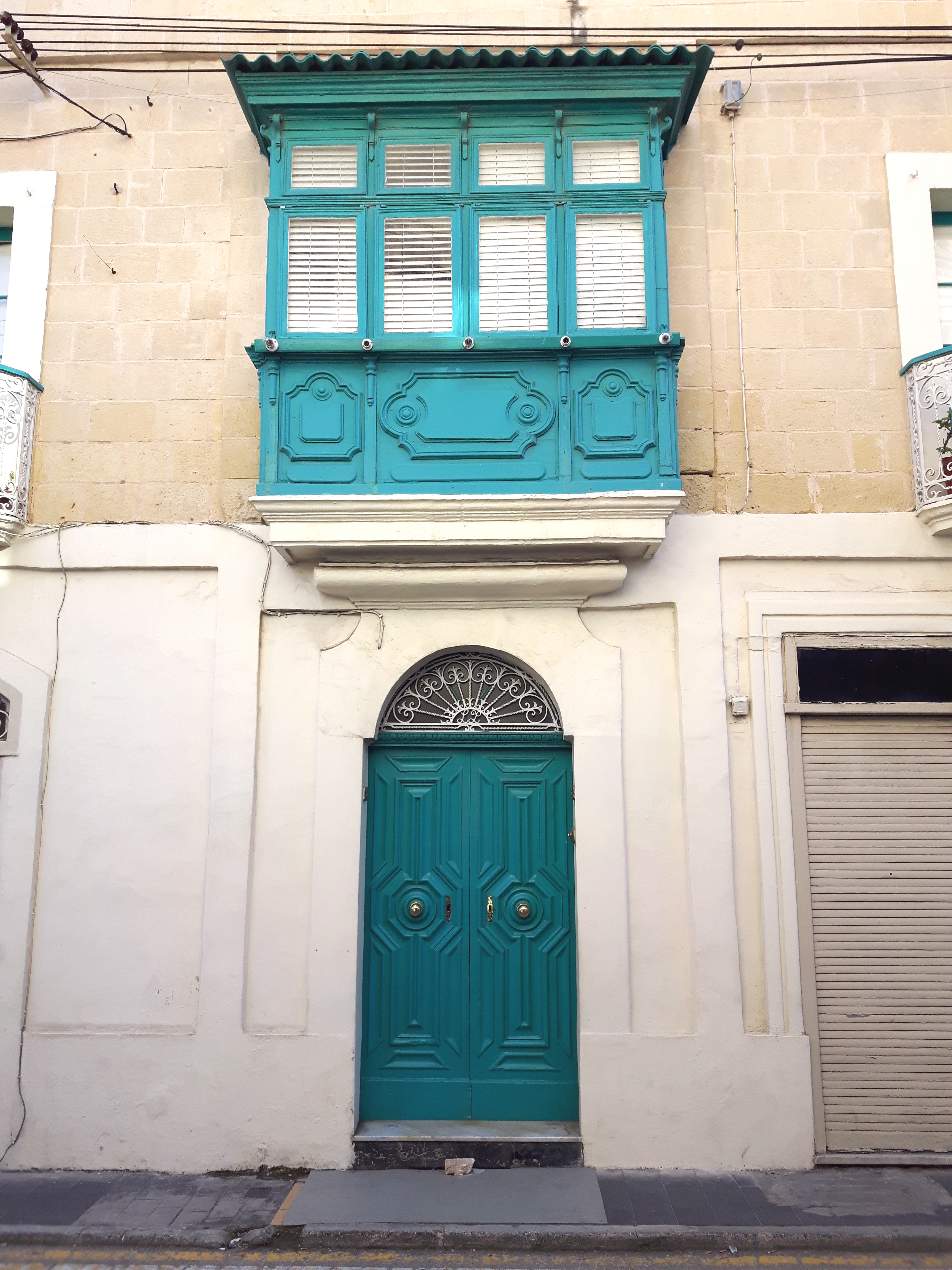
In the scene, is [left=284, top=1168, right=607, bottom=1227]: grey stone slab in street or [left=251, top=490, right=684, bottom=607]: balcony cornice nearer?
[left=284, top=1168, right=607, bottom=1227]: grey stone slab in street

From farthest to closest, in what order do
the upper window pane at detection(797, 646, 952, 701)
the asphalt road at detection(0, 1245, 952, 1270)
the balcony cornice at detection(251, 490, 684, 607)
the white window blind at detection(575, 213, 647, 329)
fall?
the white window blind at detection(575, 213, 647, 329) → the upper window pane at detection(797, 646, 952, 701) → the balcony cornice at detection(251, 490, 684, 607) → the asphalt road at detection(0, 1245, 952, 1270)

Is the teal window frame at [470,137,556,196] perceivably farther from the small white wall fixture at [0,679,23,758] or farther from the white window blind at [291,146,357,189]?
the small white wall fixture at [0,679,23,758]

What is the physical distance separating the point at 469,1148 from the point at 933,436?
565 cm

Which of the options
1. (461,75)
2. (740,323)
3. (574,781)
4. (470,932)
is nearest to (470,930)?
(470,932)

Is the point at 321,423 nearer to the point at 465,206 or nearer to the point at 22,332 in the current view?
the point at 465,206

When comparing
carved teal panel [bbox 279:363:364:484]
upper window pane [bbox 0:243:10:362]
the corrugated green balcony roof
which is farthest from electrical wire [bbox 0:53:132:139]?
carved teal panel [bbox 279:363:364:484]

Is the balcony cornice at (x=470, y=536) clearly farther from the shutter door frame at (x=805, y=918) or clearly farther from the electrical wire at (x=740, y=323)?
the shutter door frame at (x=805, y=918)

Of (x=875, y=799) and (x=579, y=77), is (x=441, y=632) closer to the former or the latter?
(x=875, y=799)

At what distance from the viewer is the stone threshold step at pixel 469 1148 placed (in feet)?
18.5

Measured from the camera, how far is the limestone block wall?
657 centimetres

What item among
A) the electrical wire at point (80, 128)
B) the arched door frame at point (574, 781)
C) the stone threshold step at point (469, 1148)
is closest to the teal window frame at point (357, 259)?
Answer: the electrical wire at point (80, 128)

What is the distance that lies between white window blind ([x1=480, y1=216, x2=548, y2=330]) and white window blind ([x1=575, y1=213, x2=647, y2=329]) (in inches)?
9.7

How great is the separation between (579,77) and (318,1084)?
7.04 m

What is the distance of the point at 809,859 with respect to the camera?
238 inches
